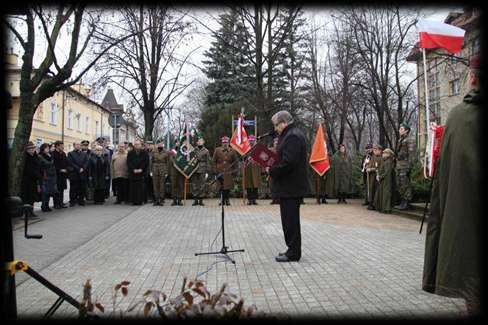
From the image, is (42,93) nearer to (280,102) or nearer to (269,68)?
(269,68)

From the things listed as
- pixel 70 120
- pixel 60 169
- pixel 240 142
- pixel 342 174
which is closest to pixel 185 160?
pixel 240 142

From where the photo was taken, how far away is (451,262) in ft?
10.8

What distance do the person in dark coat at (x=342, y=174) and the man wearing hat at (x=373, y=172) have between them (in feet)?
5.01

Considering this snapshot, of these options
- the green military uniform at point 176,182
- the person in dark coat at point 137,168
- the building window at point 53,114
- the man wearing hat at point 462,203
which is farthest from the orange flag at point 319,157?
the building window at point 53,114

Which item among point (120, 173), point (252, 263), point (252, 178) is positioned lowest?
point (252, 263)

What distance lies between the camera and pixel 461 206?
3264 millimetres

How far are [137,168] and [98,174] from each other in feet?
4.66

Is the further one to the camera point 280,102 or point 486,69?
point 280,102

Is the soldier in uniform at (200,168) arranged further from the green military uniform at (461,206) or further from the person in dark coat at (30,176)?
the green military uniform at (461,206)

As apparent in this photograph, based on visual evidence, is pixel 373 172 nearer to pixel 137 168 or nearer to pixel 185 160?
pixel 185 160

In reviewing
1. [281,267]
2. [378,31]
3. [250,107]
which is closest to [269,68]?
[250,107]

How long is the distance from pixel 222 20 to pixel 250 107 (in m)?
5.04

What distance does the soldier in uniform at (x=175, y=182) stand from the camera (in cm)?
1557

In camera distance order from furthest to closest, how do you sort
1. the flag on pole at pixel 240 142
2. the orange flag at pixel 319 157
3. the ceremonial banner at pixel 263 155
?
1. the flag on pole at pixel 240 142
2. the orange flag at pixel 319 157
3. the ceremonial banner at pixel 263 155
